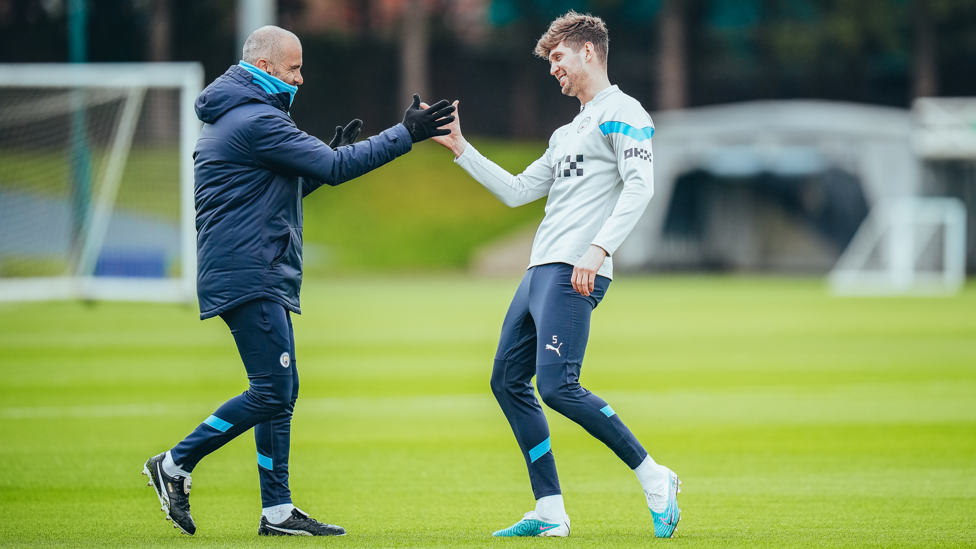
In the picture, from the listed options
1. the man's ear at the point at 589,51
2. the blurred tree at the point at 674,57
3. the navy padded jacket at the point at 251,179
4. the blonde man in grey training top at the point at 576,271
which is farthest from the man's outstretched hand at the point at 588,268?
the blurred tree at the point at 674,57

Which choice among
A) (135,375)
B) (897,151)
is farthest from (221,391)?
(897,151)

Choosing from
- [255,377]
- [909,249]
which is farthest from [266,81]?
[909,249]

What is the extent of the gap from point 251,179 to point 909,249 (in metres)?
28.2

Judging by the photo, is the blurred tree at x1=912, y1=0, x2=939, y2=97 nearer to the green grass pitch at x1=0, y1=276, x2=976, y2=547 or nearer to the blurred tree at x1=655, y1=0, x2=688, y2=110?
the blurred tree at x1=655, y1=0, x2=688, y2=110

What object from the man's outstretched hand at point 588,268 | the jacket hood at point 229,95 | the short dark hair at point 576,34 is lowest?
the man's outstretched hand at point 588,268

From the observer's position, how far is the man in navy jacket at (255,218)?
4.91 metres

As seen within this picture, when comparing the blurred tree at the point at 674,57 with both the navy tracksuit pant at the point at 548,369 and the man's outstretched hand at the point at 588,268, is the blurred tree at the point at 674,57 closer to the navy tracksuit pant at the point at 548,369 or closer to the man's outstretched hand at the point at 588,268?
the navy tracksuit pant at the point at 548,369

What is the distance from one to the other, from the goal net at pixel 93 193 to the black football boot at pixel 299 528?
11.7 meters

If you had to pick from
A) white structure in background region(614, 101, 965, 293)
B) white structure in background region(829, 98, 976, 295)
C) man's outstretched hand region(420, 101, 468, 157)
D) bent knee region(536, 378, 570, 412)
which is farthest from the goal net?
white structure in background region(829, 98, 976, 295)

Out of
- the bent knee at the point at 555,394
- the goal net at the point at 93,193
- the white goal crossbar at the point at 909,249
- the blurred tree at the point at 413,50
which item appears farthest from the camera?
the blurred tree at the point at 413,50

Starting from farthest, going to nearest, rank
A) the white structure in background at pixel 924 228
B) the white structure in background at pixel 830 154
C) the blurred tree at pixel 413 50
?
the blurred tree at pixel 413 50, the white structure in background at pixel 830 154, the white structure in background at pixel 924 228

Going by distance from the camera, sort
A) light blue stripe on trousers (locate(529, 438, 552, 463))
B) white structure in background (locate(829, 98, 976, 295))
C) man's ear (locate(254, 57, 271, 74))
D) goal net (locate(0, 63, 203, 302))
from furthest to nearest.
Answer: white structure in background (locate(829, 98, 976, 295)), goal net (locate(0, 63, 203, 302)), light blue stripe on trousers (locate(529, 438, 552, 463)), man's ear (locate(254, 57, 271, 74))

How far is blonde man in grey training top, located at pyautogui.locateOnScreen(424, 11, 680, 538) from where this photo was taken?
16.1 feet

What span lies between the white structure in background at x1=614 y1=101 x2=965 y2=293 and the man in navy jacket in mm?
25818
